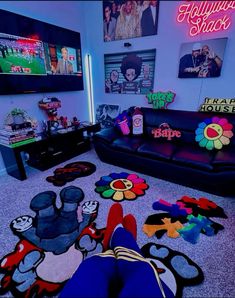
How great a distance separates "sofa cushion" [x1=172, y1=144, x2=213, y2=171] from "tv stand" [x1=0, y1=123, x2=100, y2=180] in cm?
155

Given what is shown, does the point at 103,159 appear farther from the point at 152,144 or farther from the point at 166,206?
the point at 166,206

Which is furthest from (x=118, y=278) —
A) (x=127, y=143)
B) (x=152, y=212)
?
(x=127, y=143)

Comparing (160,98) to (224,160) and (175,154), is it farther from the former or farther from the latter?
(224,160)

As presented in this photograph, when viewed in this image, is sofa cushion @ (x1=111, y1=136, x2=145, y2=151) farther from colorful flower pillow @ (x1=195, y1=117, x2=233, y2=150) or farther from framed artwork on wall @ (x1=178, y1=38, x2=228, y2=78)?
Result: framed artwork on wall @ (x1=178, y1=38, x2=228, y2=78)

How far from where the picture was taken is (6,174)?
7.72ft

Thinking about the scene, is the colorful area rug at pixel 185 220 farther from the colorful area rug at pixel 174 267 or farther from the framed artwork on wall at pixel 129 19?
the framed artwork on wall at pixel 129 19

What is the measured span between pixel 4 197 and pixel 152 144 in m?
1.79

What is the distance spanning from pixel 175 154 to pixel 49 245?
4.91ft

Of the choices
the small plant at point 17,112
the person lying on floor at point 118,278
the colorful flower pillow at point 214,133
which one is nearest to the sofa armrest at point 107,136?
the small plant at point 17,112

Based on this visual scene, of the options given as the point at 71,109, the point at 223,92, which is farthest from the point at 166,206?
the point at 71,109

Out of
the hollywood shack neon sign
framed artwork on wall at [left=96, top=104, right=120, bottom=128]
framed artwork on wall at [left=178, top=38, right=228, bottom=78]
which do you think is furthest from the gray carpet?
the hollywood shack neon sign

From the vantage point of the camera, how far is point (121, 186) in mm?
2021

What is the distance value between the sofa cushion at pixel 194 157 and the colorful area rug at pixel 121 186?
50 centimetres

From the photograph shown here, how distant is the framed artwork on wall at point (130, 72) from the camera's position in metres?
2.65
